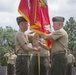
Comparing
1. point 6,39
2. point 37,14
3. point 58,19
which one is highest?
point 37,14

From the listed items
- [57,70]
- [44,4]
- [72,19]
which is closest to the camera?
[57,70]

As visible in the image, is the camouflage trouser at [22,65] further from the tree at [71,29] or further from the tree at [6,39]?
the tree at [6,39]

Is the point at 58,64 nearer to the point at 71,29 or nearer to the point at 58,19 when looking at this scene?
the point at 58,19

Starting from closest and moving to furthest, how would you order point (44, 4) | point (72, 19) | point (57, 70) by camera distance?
point (57, 70)
point (44, 4)
point (72, 19)

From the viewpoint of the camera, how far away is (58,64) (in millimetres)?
7875

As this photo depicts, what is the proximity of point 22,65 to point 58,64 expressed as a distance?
28.8 inches

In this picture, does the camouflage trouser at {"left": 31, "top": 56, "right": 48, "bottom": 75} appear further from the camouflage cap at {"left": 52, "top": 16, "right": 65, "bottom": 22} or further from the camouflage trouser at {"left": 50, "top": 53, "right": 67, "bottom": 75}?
the camouflage cap at {"left": 52, "top": 16, "right": 65, "bottom": 22}

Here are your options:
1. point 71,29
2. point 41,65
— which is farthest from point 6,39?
point 41,65

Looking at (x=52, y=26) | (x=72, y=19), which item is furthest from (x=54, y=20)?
(x=72, y=19)

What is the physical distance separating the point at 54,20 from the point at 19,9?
2.63 ft

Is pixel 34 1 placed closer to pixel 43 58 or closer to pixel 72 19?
pixel 43 58

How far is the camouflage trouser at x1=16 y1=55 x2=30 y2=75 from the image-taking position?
8023 mm

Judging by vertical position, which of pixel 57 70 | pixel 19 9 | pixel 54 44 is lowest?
pixel 57 70

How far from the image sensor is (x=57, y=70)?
7.88 meters
